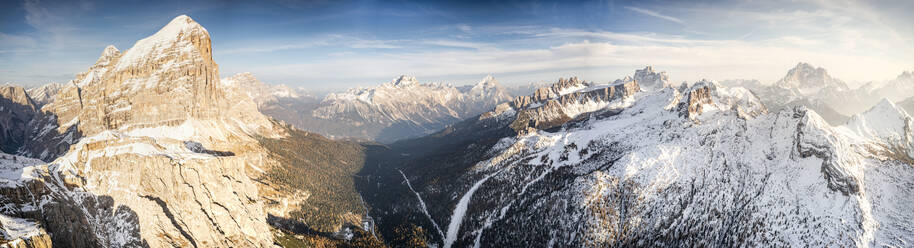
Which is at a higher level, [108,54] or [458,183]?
[108,54]

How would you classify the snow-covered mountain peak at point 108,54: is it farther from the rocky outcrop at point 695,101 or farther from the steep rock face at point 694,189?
the rocky outcrop at point 695,101

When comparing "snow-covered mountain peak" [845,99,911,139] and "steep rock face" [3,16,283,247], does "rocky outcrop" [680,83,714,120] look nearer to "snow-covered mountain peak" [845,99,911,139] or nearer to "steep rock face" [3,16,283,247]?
"snow-covered mountain peak" [845,99,911,139]

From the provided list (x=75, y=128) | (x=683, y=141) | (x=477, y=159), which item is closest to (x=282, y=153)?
(x=75, y=128)

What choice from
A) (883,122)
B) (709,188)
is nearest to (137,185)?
(709,188)

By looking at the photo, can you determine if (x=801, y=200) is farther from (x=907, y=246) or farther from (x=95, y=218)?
(x=95, y=218)

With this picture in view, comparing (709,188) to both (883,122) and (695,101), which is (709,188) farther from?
(883,122)

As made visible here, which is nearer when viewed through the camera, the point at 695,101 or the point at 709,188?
the point at 709,188

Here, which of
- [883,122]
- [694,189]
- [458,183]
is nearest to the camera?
[694,189]

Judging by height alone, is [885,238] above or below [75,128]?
below
